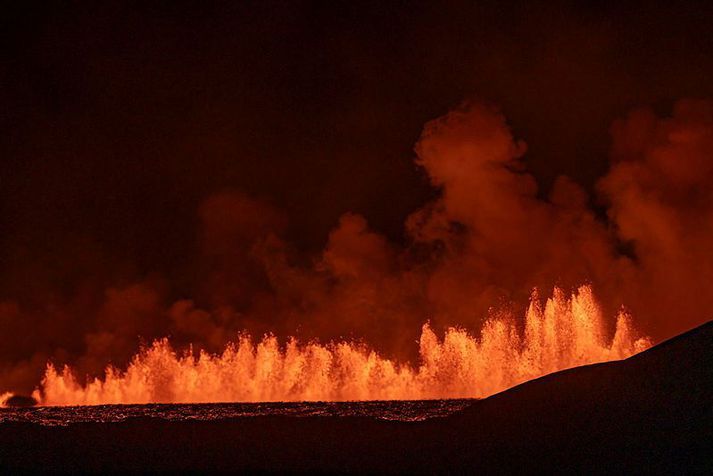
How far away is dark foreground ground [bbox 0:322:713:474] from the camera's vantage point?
97.1 ft

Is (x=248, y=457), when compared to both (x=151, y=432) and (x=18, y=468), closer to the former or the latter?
(x=18, y=468)

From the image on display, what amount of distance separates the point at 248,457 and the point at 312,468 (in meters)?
5.17

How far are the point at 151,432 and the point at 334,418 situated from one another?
470 inches

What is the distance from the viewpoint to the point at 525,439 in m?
32.9

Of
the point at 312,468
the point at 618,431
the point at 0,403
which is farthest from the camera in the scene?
the point at 0,403

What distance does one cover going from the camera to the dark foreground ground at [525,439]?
97.1 ft

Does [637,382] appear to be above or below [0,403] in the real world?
below

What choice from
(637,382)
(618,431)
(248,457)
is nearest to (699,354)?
(637,382)

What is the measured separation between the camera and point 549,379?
3862cm

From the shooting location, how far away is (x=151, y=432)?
167 feet

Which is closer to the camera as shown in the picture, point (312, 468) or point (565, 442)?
point (565, 442)

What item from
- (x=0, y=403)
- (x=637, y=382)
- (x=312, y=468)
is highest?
(x=0, y=403)

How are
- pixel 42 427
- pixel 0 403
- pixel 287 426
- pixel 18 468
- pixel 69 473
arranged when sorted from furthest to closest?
pixel 0 403
pixel 42 427
pixel 287 426
pixel 18 468
pixel 69 473

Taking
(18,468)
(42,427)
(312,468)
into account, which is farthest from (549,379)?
(42,427)
